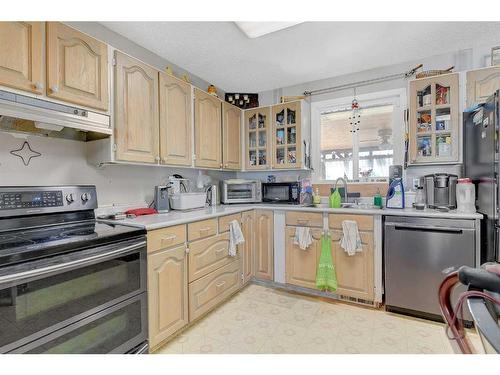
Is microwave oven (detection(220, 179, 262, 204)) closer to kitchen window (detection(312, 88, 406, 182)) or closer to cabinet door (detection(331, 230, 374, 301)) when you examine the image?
kitchen window (detection(312, 88, 406, 182))

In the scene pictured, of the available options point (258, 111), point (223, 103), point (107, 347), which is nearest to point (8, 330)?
point (107, 347)

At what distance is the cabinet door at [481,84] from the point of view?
2111 millimetres

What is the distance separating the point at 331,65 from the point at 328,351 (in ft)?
8.77

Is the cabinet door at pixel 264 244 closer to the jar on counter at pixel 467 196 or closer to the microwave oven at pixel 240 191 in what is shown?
the microwave oven at pixel 240 191

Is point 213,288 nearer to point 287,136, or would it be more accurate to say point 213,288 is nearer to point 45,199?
point 45,199

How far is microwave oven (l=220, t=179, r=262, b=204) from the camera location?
117 inches

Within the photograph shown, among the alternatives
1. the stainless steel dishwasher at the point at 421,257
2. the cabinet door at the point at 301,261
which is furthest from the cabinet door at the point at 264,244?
the stainless steel dishwasher at the point at 421,257

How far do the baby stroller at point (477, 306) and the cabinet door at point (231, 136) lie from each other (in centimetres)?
251

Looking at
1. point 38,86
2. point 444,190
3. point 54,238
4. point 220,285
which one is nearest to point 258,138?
point 220,285

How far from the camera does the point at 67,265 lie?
1.16 m

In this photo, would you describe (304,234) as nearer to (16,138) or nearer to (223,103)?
(223,103)

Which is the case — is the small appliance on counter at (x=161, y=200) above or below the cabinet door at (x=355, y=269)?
above

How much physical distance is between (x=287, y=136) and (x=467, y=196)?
5.95 feet

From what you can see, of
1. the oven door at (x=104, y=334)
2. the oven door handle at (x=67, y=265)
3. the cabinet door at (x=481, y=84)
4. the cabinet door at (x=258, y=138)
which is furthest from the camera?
the cabinet door at (x=258, y=138)
